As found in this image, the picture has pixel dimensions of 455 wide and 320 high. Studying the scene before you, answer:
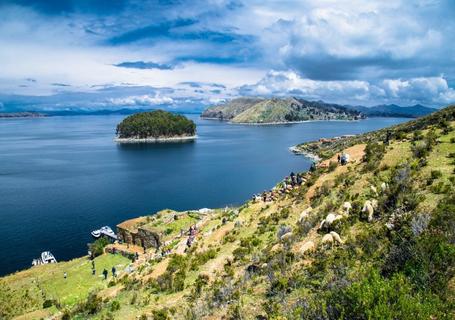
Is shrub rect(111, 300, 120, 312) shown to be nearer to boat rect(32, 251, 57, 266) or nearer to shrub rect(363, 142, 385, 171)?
shrub rect(363, 142, 385, 171)

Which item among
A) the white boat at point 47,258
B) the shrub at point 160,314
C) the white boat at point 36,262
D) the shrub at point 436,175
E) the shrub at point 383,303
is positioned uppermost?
the shrub at point 436,175

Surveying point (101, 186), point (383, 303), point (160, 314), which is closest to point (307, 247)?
point (160, 314)

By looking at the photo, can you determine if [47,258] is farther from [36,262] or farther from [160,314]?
[160,314]

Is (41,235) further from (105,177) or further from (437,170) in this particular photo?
(437,170)

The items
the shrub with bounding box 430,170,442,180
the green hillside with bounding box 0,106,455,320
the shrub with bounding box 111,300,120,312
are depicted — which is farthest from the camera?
the shrub with bounding box 430,170,442,180

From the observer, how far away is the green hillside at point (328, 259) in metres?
10.5

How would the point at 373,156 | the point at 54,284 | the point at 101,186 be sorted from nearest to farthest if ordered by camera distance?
the point at 373,156
the point at 54,284
the point at 101,186

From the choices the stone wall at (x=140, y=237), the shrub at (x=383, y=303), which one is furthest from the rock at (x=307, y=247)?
the stone wall at (x=140, y=237)

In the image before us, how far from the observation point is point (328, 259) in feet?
50.1

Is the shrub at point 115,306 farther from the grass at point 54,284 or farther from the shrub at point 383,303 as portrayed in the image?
the shrub at point 383,303

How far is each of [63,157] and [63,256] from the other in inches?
4061

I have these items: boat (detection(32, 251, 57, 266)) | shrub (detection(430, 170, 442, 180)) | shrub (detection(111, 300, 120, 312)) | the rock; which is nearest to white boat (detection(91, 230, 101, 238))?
boat (detection(32, 251, 57, 266))

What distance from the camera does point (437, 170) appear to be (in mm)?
19125

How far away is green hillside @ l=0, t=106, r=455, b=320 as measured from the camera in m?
10.5
